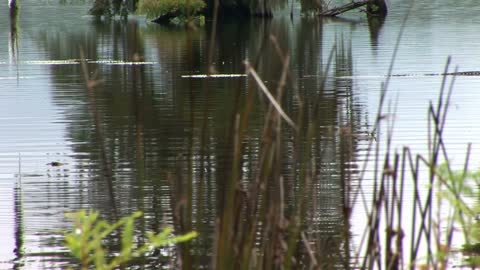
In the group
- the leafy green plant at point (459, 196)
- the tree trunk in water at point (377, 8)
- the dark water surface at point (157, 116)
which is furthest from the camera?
the tree trunk in water at point (377, 8)

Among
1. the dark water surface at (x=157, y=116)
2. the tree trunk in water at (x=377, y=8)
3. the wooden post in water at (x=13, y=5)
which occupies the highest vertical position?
the dark water surface at (x=157, y=116)

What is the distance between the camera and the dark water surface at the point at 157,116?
321 inches

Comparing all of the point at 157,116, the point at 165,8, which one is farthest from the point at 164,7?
the point at 157,116

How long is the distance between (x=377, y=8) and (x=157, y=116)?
4479cm

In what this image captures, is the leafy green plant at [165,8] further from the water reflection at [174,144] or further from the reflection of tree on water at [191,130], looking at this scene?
the water reflection at [174,144]

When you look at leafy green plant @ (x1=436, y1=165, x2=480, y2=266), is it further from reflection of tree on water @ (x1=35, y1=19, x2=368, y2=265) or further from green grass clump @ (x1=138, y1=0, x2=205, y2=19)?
green grass clump @ (x1=138, y1=0, x2=205, y2=19)

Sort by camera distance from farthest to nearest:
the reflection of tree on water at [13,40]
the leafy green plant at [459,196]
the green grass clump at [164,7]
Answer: the green grass clump at [164,7] < the reflection of tree on water at [13,40] < the leafy green plant at [459,196]

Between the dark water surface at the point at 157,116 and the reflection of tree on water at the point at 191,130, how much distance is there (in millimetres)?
34

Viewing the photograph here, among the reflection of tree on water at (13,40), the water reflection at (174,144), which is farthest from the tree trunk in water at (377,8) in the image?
the water reflection at (174,144)

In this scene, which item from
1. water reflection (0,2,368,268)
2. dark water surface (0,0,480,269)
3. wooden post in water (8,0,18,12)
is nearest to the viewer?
water reflection (0,2,368,268)

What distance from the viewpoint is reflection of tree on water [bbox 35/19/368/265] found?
177 inches

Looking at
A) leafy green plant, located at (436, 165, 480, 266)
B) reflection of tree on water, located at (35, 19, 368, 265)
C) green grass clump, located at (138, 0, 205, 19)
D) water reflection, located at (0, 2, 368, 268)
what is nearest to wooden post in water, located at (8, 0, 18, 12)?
green grass clump, located at (138, 0, 205, 19)

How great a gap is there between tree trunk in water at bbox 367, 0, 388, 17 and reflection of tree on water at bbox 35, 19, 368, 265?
23800mm

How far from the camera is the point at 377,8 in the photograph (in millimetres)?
60375
